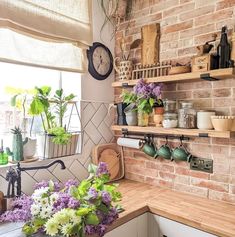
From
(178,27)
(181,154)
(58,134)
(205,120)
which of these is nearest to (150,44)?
(178,27)

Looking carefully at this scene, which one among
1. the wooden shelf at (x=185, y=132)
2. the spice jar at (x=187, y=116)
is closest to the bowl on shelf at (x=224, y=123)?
the wooden shelf at (x=185, y=132)

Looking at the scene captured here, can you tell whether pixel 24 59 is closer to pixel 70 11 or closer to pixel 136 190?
pixel 70 11

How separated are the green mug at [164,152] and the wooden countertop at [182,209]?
25 centimetres

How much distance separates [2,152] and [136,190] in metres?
0.93

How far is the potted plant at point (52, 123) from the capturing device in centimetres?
147

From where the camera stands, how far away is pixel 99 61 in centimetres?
196

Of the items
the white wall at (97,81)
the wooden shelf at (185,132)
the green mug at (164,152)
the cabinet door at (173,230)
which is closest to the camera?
the cabinet door at (173,230)

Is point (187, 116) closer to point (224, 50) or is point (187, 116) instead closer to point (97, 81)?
point (224, 50)

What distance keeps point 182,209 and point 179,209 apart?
2cm

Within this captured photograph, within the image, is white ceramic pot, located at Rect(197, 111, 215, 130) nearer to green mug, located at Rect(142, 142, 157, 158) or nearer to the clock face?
green mug, located at Rect(142, 142, 157, 158)

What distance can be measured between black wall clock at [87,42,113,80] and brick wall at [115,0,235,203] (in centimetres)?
21

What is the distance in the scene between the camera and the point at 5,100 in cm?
155

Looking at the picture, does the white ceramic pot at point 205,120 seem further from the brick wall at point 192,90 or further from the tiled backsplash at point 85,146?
the tiled backsplash at point 85,146

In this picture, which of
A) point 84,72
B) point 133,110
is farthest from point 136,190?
point 84,72
